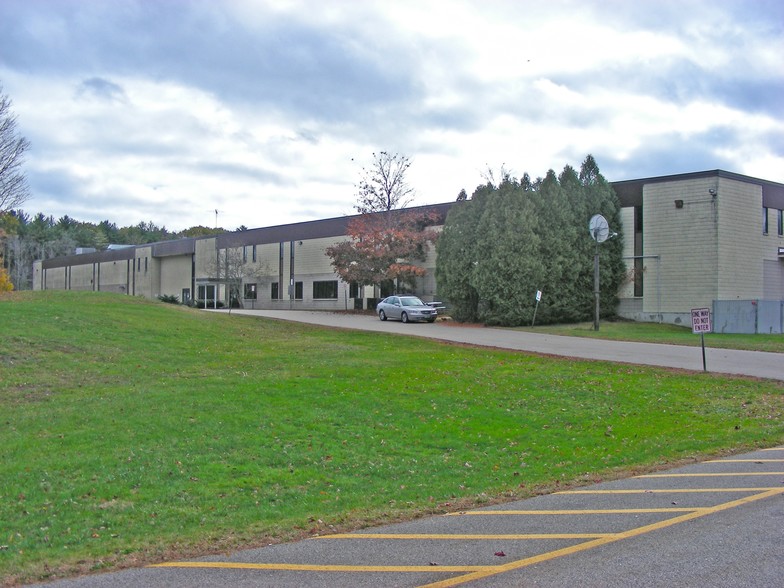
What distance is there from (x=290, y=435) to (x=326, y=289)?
50.4 meters

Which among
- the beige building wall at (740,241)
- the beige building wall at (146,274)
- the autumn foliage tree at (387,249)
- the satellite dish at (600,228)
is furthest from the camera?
the beige building wall at (146,274)

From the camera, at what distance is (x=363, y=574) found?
5328 millimetres

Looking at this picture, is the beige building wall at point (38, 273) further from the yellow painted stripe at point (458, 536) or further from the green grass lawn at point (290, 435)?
the yellow painted stripe at point (458, 536)

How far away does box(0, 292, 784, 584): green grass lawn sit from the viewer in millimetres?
7000

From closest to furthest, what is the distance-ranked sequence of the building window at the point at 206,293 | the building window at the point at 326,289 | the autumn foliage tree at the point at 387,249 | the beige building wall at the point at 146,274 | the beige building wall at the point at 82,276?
1. the autumn foliage tree at the point at 387,249
2. the building window at the point at 326,289
3. the building window at the point at 206,293
4. the beige building wall at the point at 146,274
5. the beige building wall at the point at 82,276

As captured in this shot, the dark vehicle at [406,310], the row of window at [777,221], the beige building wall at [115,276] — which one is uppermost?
the row of window at [777,221]

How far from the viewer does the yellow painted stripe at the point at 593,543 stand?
514cm

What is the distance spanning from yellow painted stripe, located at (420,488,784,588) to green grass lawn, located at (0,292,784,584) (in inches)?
75.5

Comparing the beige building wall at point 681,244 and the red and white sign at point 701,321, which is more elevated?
the beige building wall at point 681,244

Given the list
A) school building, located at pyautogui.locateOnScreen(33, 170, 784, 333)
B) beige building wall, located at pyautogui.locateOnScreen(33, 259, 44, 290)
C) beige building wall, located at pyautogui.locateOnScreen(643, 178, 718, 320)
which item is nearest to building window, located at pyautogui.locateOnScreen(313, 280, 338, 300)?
school building, located at pyautogui.locateOnScreen(33, 170, 784, 333)

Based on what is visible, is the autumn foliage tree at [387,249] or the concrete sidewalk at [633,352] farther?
the autumn foliage tree at [387,249]

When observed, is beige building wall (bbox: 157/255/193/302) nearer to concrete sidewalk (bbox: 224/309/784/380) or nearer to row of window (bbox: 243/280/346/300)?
row of window (bbox: 243/280/346/300)

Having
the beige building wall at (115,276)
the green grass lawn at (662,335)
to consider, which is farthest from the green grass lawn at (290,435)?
the beige building wall at (115,276)

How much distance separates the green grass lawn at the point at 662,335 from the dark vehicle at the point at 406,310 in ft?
20.4
